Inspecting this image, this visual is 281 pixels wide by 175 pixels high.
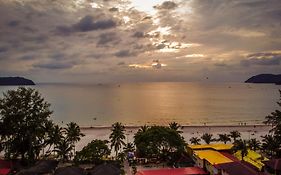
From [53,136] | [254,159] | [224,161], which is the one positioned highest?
[53,136]

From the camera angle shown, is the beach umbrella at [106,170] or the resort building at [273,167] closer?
the beach umbrella at [106,170]

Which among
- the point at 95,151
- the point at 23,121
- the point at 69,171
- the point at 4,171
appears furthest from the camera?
the point at 23,121

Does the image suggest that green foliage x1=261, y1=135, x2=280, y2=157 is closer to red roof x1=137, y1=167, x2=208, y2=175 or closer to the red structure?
red roof x1=137, y1=167, x2=208, y2=175

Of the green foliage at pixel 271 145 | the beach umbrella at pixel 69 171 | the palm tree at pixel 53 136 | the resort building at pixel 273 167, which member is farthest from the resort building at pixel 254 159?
the palm tree at pixel 53 136

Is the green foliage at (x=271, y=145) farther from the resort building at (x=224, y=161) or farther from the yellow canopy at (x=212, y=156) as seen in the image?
the yellow canopy at (x=212, y=156)

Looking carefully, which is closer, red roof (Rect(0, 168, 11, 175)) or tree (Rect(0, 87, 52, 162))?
red roof (Rect(0, 168, 11, 175))

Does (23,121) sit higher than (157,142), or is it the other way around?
(23,121)

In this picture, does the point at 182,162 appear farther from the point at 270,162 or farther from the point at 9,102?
the point at 9,102

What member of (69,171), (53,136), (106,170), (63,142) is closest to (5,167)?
(53,136)

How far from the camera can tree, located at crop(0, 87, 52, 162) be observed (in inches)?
1582

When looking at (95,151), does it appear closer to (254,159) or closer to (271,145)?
(254,159)

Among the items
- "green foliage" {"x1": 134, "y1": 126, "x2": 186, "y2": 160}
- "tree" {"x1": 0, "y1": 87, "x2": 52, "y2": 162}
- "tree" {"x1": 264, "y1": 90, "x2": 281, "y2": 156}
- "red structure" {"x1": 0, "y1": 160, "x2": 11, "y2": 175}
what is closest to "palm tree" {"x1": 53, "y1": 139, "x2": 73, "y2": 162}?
"tree" {"x1": 0, "y1": 87, "x2": 52, "y2": 162}

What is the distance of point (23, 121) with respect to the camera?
1604 inches

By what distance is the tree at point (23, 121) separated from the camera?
4019 centimetres
